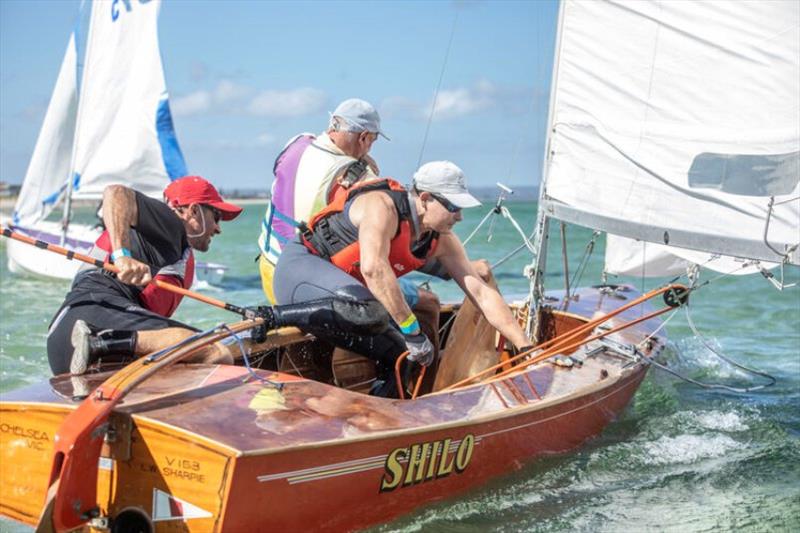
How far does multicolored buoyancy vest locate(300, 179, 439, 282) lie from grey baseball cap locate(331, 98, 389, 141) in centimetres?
76

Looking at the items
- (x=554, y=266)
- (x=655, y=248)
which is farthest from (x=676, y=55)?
(x=554, y=266)

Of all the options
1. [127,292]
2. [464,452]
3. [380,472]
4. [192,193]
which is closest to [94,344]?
[127,292]

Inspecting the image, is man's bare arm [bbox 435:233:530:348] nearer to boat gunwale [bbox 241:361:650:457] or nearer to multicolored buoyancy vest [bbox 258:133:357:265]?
boat gunwale [bbox 241:361:650:457]

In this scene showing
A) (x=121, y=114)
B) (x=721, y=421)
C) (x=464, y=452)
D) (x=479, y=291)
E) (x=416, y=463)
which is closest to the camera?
(x=416, y=463)

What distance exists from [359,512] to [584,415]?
5.34 ft

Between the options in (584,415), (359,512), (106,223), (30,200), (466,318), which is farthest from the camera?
(30,200)

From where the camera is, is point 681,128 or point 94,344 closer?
point 94,344

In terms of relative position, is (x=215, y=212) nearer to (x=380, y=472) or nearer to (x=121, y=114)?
(x=380, y=472)

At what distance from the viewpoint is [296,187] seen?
5.07m

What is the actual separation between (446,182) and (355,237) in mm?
488

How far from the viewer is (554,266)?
1850 centimetres

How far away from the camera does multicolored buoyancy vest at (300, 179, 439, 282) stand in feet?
13.7

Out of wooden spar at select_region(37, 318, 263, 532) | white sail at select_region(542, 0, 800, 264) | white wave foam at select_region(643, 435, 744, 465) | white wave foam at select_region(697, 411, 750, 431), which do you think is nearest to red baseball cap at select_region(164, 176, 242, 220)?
wooden spar at select_region(37, 318, 263, 532)

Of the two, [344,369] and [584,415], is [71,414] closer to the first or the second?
[344,369]
